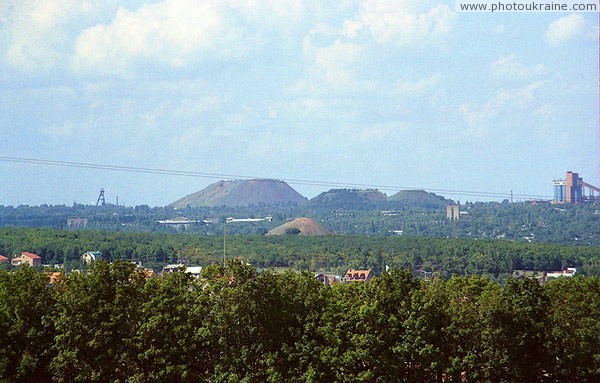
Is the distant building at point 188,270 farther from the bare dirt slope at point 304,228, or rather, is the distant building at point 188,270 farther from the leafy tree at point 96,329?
the bare dirt slope at point 304,228

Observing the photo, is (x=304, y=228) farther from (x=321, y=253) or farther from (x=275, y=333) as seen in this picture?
(x=275, y=333)

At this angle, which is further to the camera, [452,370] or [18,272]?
[18,272]

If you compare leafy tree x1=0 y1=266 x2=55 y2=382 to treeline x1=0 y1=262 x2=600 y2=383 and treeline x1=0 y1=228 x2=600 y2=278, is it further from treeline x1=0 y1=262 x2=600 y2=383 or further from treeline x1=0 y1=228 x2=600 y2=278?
treeline x1=0 y1=228 x2=600 y2=278

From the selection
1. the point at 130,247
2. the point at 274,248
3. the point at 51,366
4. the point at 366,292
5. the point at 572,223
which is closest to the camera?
the point at 51,366

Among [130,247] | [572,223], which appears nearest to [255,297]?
[130,247]

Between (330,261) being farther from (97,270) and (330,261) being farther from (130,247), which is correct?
(97,270)

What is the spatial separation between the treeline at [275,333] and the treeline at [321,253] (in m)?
60.1

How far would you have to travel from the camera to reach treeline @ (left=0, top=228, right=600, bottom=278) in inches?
3698

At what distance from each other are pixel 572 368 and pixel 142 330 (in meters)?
14.1

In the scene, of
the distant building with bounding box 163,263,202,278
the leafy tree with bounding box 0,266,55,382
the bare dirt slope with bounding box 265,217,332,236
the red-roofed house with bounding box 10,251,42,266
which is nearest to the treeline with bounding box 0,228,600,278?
the red-roofed house with bounding box 10,251,42,266

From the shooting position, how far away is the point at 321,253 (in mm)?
112438

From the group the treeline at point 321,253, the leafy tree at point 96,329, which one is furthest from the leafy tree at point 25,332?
the treeline at point 321,253

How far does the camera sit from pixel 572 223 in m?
186

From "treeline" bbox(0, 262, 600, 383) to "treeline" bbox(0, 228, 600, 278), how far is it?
197 ft
